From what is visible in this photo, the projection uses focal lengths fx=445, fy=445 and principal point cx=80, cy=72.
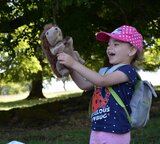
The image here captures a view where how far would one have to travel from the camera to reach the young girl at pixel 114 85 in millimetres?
3428

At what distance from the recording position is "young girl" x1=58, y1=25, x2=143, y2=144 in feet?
11.2

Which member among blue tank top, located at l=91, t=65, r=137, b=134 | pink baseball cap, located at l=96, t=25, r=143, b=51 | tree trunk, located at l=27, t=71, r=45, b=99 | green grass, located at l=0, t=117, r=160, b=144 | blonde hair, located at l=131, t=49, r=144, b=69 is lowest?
tree trunk, located at l=27, t=71, r=45, b=99

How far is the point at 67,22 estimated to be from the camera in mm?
11875

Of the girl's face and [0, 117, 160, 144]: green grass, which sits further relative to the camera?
[0, 117, 160, 144]: green grass

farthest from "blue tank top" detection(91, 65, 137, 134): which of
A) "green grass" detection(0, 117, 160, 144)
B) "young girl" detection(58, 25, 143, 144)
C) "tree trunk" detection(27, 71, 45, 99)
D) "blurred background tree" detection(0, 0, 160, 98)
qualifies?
"tree trunk" detection(27, 71, 45, 99)

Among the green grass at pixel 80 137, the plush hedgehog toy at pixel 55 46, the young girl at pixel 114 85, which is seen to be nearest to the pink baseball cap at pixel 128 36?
the young girl at pixel 114 85

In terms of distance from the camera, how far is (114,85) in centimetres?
349

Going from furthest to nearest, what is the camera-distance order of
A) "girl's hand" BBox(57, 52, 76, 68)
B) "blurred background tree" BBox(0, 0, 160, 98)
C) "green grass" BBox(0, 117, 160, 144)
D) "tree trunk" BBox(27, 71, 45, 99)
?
"tree trunk" BBox(27, 71, 45, 99), "blurred background tree" BBox(0, 0, 160, 98), "green grass" BBox(0, 117, 160, 144), "girl's hand" BBox(57, 52, 76, 68)

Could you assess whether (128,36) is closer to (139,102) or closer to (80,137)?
(139,102)

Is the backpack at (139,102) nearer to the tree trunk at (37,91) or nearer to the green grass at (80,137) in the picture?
the green grass at (80,137)

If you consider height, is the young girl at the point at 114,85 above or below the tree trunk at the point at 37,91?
above

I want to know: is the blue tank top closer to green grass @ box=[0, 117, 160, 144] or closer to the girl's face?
the girl's face

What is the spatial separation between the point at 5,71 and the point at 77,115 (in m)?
19.2

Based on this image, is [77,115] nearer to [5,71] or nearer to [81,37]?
[81,37]
